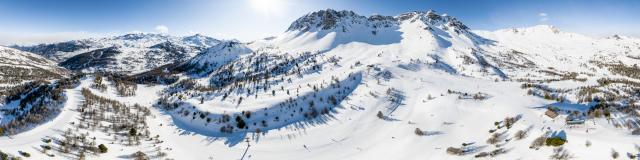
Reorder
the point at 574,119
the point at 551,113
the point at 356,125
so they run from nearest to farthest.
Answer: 1. the point at 574,119
2. the point at 551,113
3. the point at 356,125

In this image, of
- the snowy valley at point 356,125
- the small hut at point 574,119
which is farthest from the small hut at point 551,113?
the small hut at point 574,119

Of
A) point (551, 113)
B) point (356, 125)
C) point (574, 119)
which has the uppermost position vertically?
point (551, 113)

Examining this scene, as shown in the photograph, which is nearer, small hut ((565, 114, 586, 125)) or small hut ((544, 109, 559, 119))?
small hut ((565, 114, 586, 125))

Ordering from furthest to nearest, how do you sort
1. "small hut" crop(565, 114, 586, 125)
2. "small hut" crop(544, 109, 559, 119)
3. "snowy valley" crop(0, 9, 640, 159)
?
"small hut" crop(544, 109, 559, 119), "small hut" crop(565, 114, 586, 125), "snowy valley" crop(0, 9, 640, 159)

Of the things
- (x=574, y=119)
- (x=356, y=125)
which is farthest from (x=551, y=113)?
(x=356, y=125)

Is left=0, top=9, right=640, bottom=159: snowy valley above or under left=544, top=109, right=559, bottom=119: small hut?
under

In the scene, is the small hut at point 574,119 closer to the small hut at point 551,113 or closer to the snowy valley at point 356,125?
the snowy valley at point 356,125

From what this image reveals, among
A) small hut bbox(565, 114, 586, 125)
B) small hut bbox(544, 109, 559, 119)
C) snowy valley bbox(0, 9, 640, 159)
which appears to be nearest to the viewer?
snowy valley bbox(0, 9, 640, 159)

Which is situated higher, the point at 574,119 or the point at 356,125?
the point at 574,119

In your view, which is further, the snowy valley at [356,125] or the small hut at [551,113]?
the small hut at [551,113]

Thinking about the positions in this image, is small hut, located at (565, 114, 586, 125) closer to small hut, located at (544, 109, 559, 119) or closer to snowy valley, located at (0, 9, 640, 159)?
snowy valley, located at (0, 9, 640, 159)

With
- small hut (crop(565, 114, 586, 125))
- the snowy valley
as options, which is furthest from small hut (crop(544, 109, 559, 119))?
small hut (crop(565, 114, 586, 125))

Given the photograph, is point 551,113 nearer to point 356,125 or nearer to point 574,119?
point 574,119
